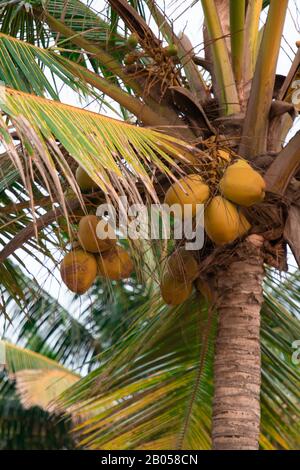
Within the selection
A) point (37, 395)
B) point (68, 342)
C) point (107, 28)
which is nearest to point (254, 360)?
point (107, 28)

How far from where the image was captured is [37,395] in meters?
13.2

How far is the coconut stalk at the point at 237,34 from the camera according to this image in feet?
12.0

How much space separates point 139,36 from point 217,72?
404 mm

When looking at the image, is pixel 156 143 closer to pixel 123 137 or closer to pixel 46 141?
pixel 123 137

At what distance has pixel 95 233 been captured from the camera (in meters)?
3.26

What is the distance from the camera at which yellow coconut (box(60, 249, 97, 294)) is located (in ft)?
10.9

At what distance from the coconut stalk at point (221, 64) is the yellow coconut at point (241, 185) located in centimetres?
73

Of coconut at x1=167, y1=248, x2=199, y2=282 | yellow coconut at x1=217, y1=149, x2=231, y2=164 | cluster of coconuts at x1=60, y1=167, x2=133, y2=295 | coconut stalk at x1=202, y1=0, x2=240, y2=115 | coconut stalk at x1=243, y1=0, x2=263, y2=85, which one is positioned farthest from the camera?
coconut stalk at x1=243, y1=0, x2=263, y2=85

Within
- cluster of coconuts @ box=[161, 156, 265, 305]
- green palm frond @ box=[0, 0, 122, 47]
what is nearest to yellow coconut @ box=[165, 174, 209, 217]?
cluster of coconuts @ box=[161, 156, 265, 305]

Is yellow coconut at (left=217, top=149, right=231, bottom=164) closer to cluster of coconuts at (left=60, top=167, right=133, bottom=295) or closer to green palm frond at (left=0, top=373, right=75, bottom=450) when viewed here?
cluster of coconuts at (left=60, top=167, right=133, bottom=295)

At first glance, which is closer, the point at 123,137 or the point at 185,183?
the point at 123,137

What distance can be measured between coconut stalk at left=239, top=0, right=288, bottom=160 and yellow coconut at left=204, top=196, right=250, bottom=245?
1.57 ft

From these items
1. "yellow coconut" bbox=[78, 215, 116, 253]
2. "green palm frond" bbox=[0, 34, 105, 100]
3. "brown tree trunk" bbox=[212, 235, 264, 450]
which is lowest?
"brown tree trunk" bbox=[212, 235, 264, 450]

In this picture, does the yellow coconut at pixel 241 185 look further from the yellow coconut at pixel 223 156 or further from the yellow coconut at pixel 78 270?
the yellow coconut at pixel 78 270
